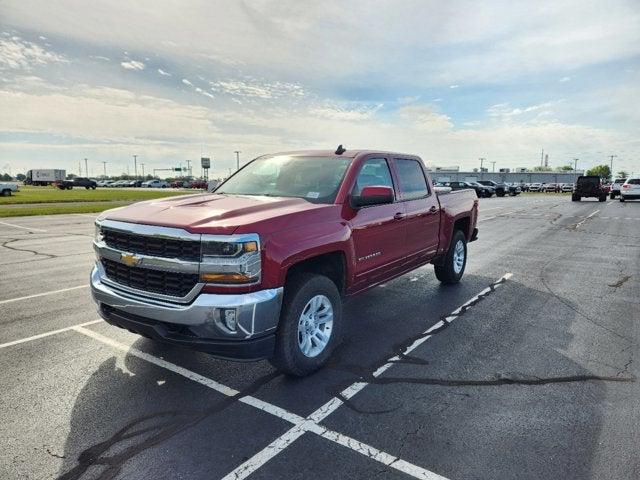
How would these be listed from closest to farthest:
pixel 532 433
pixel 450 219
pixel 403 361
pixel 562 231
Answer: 1. pixel 532 433
2. pixel 403 361
3. pixel 450 219
4. pixel 562 231

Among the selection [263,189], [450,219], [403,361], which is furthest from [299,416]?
[450,219]

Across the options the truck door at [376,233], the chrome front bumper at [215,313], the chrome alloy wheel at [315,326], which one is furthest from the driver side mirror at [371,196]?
the chrome front bumper at [215,313]

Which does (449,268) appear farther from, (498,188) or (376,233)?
(498,188)

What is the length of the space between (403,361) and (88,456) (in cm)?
268

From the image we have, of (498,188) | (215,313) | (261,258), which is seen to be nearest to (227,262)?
(261,258)

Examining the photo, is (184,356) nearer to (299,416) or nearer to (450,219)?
(299,416)

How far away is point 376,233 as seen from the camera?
15.5ft

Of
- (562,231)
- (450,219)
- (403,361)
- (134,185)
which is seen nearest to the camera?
(403,361)

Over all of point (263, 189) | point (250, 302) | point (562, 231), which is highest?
point (263, 189)

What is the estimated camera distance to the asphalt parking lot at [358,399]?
8.98ft

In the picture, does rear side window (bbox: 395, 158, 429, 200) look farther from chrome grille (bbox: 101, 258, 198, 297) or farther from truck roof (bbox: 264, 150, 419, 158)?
chrome grille (bbox: 101, 258, 198, 297)

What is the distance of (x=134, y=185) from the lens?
337ft

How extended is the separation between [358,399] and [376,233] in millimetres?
1853

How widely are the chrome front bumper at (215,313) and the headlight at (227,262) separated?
13 cm
